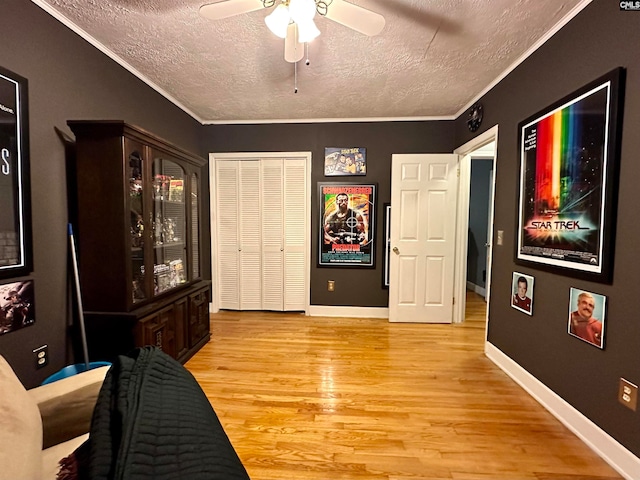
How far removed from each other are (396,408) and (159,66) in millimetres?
3257

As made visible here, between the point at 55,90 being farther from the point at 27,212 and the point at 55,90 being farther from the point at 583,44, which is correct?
the point at 583,44

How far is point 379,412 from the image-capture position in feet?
6.23

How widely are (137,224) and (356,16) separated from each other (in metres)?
1.91

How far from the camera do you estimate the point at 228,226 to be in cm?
385

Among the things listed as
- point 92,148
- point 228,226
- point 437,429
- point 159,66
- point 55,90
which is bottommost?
point 437,429

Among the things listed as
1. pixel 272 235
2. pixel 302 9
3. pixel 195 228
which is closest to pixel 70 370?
pixel 195 228

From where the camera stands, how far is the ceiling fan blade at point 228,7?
4.79ft

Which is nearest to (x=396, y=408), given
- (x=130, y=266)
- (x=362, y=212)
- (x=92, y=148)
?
→ (x=130, y=266)

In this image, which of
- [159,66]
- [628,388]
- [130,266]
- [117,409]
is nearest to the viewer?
[117,409]

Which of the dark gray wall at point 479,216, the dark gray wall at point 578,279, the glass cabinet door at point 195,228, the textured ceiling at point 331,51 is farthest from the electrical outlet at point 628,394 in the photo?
the dark gray wall at point 479,216

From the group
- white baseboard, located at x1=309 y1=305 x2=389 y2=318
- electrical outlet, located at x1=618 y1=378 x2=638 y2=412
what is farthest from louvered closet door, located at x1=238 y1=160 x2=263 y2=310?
electrical outlet, located at x1=618 y1=378 x2=638 y2=412

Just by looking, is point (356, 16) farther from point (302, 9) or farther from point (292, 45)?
point (292, 45)

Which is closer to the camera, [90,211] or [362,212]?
[90,211]

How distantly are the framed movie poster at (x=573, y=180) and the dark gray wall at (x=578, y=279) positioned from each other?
0.16 ft
